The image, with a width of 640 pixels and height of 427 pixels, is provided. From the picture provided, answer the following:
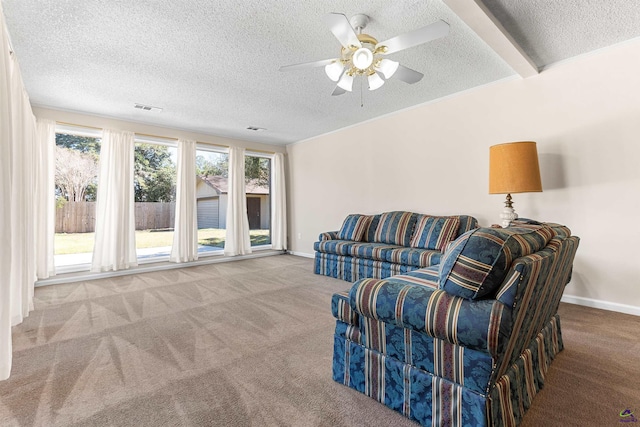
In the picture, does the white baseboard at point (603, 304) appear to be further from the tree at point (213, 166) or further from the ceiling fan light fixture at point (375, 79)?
the tree at point (213, 166)

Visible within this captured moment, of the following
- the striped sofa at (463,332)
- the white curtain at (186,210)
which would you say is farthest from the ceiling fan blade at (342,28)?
the white curtain at (186,210)

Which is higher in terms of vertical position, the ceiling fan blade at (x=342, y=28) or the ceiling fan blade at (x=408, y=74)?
the ceiling fan blade at (x=342, y=28)

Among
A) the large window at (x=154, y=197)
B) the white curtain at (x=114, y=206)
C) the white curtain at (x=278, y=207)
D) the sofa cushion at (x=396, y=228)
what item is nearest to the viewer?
the sofa cushion at (x=396, y=228)

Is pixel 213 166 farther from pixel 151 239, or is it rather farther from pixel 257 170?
pixel 151 239

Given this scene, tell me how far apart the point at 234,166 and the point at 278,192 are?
1127mm

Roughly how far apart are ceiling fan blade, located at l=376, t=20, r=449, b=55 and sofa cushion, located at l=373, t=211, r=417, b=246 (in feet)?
8.18

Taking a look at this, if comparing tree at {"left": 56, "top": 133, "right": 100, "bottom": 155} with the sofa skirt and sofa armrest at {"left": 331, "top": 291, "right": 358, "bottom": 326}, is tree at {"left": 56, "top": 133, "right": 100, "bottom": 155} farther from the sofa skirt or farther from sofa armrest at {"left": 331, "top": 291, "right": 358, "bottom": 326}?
the sofa skirt

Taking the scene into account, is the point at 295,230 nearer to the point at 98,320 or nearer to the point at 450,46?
the point at 98,320

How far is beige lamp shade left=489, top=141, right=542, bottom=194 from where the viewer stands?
2.72 meters

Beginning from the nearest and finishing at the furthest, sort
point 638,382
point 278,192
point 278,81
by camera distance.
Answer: point 638,382 < point 278,81 < point 278,192

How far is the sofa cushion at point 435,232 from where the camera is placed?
11.9ft

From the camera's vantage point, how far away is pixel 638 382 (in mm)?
1677

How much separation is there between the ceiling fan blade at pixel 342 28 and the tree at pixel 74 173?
14.9 ft

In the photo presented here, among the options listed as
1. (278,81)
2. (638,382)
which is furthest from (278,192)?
(638,382)
